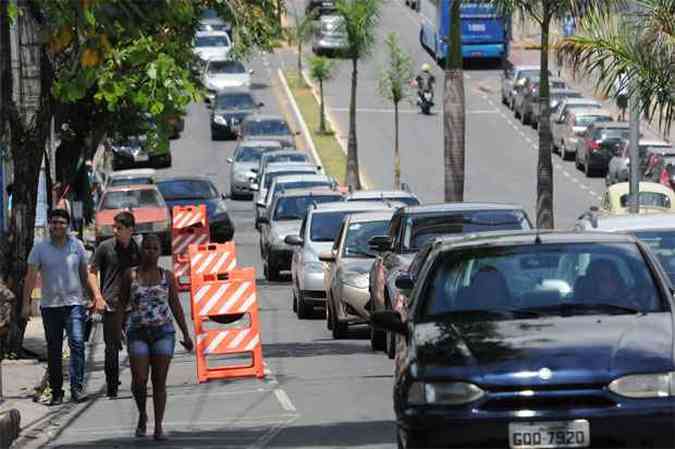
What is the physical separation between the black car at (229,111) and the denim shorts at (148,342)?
167ft

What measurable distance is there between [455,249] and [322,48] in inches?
2645

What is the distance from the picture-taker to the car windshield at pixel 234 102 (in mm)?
66812

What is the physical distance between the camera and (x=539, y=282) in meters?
11.5

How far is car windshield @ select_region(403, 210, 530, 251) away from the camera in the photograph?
20.0m

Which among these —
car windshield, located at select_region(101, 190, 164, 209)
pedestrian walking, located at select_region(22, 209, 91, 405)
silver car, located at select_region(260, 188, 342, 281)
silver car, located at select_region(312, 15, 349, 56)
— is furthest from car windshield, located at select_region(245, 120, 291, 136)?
pedestrian walking, located at select_region(22, 209, 91, 405)

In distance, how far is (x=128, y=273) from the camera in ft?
49.9

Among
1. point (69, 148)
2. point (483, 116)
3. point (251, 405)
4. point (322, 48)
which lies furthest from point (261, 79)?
point (251, 405)

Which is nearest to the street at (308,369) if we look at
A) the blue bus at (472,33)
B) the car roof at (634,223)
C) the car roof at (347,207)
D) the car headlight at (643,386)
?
the car roof at (347,207)

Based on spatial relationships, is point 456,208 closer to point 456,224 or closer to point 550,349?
point 456,224

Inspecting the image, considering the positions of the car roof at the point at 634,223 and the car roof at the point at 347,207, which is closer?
the car roof at the point at 634,223

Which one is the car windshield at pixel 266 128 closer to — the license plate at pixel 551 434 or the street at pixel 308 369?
the street at pixel 308 369

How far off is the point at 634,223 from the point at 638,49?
572 centimetres

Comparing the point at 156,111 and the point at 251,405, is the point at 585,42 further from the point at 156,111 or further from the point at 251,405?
the point at 251,405

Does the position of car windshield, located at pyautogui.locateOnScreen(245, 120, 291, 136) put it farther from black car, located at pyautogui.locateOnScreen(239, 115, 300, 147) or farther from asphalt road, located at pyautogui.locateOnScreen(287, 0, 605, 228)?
asphalt road, located at pyautogui.locateOnScreen(287, 0, 605, 228)
